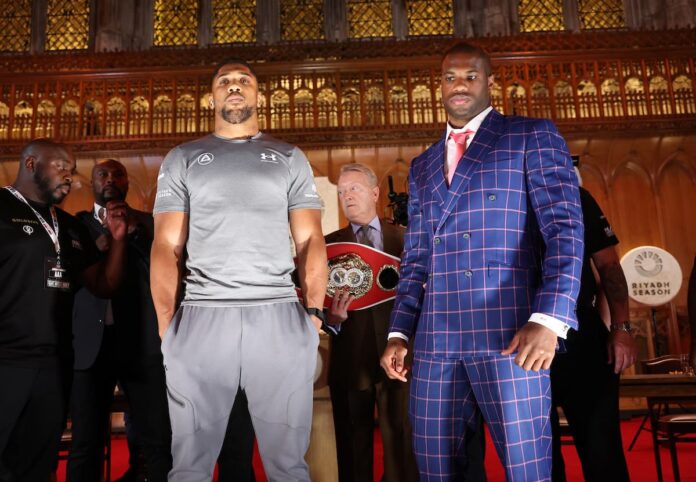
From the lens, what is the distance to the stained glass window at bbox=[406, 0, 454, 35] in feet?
35.2

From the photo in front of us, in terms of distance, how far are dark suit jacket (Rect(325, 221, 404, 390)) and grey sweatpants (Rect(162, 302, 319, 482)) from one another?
94 centimetres

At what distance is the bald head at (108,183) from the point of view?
3.04 m

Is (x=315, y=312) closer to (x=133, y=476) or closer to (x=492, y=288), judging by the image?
(x=492, y=288)

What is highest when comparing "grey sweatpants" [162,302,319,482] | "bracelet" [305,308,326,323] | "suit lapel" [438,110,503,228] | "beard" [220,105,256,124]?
"beard" [220,105,256,124]

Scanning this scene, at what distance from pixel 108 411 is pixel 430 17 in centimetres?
994

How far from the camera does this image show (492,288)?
1578mm

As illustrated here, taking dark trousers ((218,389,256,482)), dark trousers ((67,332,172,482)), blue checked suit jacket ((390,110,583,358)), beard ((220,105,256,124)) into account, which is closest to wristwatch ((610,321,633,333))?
blue checked suit jacket ((390,110,583,358))

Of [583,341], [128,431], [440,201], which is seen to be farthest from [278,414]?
[128,431]

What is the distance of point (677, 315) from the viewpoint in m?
7.29

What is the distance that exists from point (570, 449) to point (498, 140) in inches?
150

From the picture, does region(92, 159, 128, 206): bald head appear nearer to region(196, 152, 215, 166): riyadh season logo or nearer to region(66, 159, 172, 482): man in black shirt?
region(66, 159, 172, 482): man in black shirt

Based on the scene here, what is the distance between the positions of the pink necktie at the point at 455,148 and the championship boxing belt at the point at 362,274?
1.00 m

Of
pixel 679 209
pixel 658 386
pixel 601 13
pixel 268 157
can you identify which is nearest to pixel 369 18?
pixel 601 13

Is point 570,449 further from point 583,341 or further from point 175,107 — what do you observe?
point 175,107
